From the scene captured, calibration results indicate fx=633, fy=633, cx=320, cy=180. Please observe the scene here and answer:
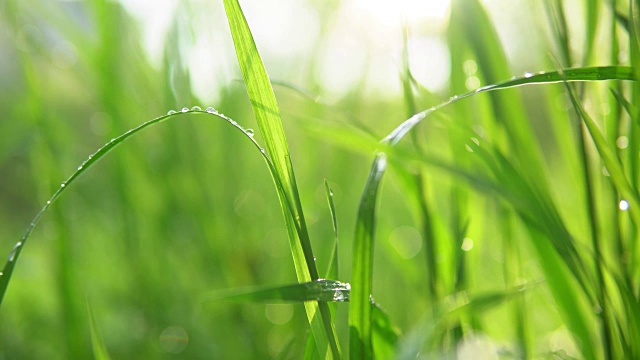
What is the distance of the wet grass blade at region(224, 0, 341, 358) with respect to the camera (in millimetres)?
349

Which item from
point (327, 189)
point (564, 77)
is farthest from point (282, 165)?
point (564, 77)

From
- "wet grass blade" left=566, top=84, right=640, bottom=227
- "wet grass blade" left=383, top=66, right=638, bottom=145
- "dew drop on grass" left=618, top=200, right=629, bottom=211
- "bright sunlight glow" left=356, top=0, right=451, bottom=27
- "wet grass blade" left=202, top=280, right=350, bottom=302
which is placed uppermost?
"bright sunlight glow" left=356, top=0, right=451, bottom=27

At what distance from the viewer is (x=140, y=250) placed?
77 centimetres

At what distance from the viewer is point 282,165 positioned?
35 cm

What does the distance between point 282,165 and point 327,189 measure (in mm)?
38

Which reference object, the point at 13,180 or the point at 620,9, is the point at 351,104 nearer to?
the point at 620,9

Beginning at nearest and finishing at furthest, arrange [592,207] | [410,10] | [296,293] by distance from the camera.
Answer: [296,293]
[592,207]
[410,10]

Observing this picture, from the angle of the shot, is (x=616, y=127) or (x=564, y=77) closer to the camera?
(x=564, y=77)

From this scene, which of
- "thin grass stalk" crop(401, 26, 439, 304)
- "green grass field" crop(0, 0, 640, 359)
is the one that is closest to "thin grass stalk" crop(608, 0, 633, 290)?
"green grass field" crop(0, 0, 640, 359)

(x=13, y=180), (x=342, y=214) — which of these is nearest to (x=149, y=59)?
(x=342, y=214)

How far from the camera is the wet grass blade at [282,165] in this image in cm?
35

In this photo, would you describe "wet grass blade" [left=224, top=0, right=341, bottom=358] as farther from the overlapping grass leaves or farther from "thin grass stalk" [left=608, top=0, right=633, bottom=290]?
"thin grass stalk" [left=608, top=0, right=633, bottom=290]

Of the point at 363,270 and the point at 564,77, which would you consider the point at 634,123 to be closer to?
the point at 564,77

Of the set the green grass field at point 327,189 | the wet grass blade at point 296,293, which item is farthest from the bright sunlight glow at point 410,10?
the wet grass blade at point 296,293
